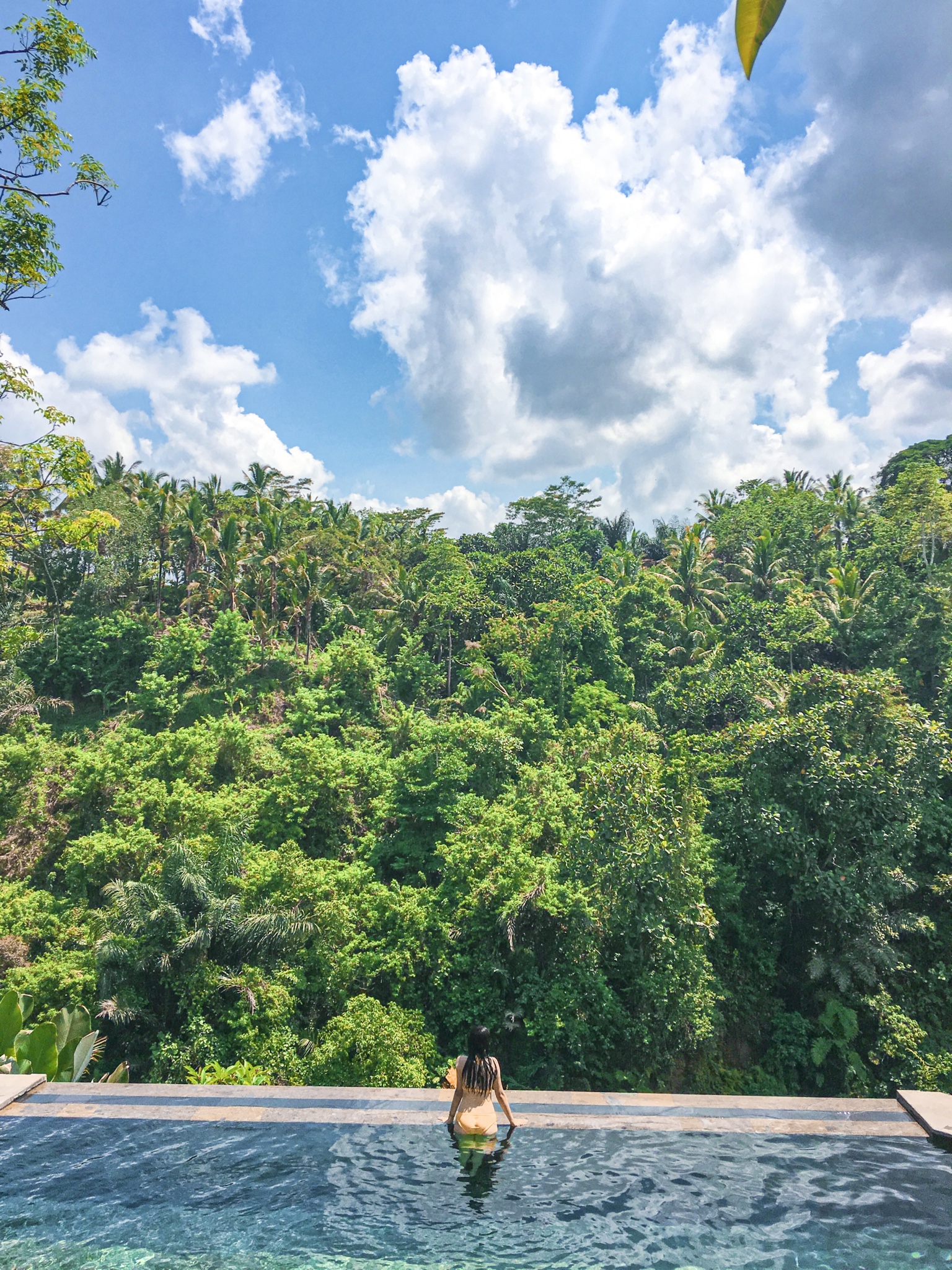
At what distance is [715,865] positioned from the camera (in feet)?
44.9

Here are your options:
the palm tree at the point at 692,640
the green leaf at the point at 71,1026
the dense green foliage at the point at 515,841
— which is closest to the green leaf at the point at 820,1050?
the dense green foliage at the point at 515,841

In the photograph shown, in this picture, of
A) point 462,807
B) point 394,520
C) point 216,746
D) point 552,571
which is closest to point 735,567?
point 552,571

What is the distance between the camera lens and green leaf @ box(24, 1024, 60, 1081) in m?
7.18

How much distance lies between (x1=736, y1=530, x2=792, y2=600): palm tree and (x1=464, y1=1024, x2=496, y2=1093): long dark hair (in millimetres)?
26350

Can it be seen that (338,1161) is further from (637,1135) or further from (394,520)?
(394,520)

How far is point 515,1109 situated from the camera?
17.0ft

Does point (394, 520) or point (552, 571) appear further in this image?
point (394, 520)

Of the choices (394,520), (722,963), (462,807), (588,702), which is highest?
(394,520)

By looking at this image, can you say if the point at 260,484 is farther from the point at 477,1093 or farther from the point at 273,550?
the point at 477,1093

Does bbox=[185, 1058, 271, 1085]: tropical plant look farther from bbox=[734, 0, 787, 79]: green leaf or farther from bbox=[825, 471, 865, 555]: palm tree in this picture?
bbox=[825, 471, 865, 555]: palm tree

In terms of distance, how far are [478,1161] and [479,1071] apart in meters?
0.51

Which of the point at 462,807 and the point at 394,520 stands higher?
the point at 394,520

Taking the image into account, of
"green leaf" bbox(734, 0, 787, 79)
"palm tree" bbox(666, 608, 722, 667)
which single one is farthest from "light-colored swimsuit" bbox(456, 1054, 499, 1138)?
"palm tree" bbox(666, 608, 722, 667)

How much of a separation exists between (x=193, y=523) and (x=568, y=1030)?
24990 millimetres
